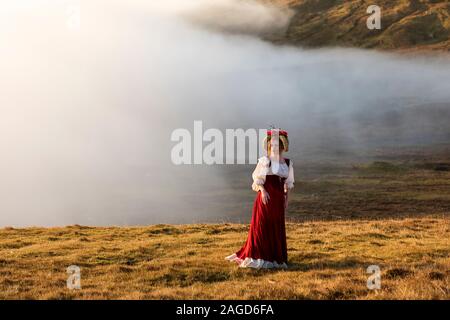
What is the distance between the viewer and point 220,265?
18.3m

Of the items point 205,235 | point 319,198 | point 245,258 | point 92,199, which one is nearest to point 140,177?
point 92,199

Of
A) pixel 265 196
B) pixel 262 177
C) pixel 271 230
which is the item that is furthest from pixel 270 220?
pixel 262 177

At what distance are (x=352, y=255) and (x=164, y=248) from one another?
8.26m

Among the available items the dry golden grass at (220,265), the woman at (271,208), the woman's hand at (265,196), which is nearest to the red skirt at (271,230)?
the woman at (271,208)

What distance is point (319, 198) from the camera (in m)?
87.1

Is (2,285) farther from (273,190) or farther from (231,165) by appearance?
(231,165)

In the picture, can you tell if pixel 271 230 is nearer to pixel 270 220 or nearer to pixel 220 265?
pixel 270 220

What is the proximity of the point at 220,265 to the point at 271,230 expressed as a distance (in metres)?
2.21

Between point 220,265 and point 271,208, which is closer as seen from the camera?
point 271,208

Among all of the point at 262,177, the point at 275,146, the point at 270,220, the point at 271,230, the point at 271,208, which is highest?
the point at 275,146

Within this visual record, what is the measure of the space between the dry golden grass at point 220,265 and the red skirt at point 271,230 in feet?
2.48

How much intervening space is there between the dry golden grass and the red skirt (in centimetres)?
76

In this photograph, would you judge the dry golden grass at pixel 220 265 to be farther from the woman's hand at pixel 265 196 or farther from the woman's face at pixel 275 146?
the woman's face at pixel 275 146

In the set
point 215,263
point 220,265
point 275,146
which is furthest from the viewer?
point 215,263
